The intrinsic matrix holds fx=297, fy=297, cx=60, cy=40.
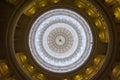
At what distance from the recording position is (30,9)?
25453mm

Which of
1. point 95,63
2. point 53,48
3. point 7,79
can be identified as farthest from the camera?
point 53,48

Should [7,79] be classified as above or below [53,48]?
below

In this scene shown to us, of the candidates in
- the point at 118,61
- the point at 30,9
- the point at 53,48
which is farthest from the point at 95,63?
the point at 53,48

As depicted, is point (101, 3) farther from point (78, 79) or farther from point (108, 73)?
point (78, 79)

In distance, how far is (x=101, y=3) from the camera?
76.4ft

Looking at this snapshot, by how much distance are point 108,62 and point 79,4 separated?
19.6ft

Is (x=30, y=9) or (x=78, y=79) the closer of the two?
(x=30, y=9)

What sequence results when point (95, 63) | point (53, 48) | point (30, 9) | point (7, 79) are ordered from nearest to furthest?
point (7, 79) → point (30, 9) → point (95, 63) → point (53, 48)

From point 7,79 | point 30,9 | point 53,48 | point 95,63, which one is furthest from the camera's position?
point 53,48

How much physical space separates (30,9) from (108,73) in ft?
27.9

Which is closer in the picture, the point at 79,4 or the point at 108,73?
the point at 108,73

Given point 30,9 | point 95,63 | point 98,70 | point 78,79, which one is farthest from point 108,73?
point 30,9

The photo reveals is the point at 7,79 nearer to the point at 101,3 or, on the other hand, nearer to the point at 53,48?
the point at 101,3

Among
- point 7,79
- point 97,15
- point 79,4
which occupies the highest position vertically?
point 79,4
